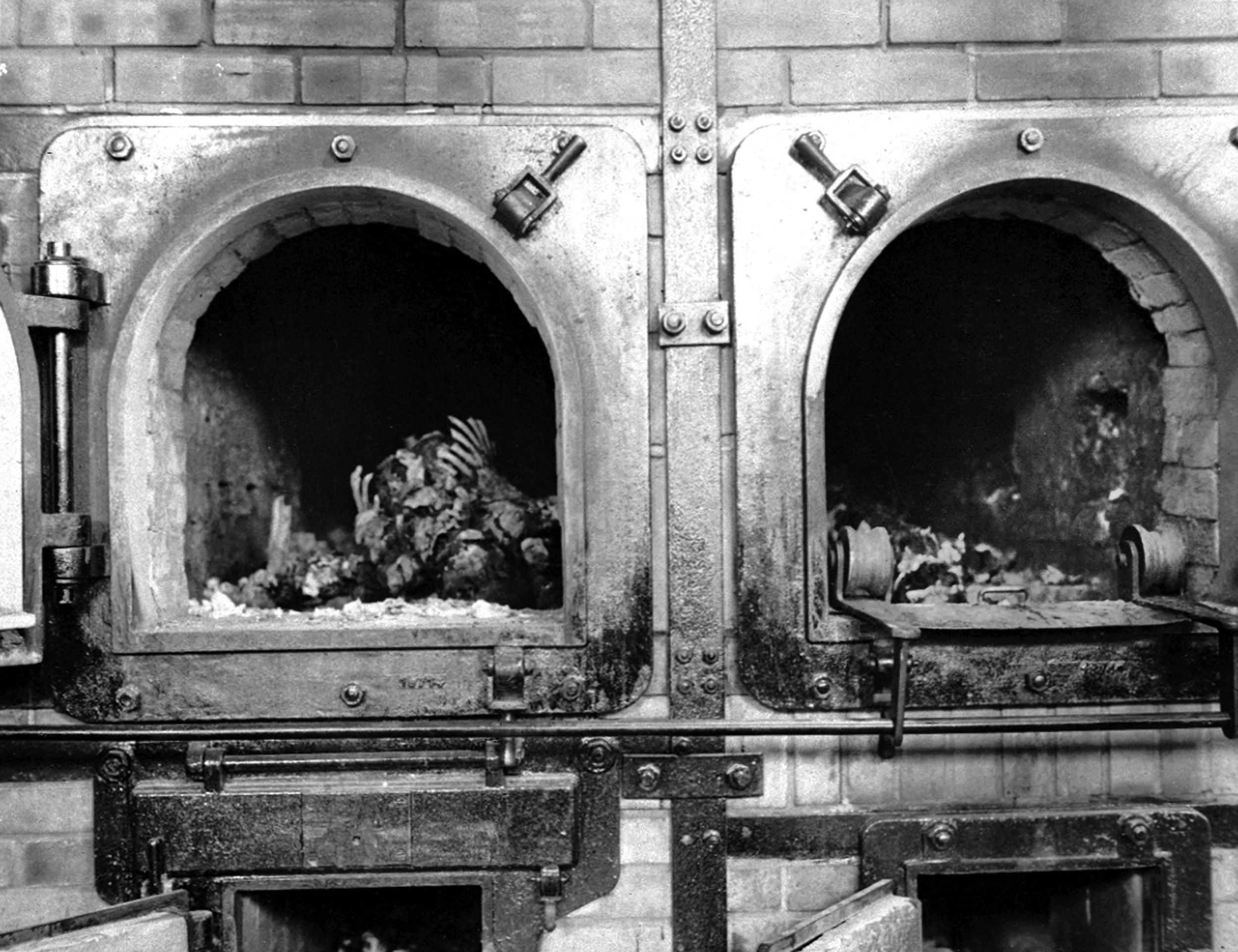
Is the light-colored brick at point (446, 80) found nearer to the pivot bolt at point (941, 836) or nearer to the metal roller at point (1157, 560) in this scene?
the metal roller at point (1157, 560)

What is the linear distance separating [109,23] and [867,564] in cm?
196

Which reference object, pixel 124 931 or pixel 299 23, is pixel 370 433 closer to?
pixel 299 23

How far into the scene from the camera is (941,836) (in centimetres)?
225

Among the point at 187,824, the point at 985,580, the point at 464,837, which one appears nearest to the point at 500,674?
the point at 464,837

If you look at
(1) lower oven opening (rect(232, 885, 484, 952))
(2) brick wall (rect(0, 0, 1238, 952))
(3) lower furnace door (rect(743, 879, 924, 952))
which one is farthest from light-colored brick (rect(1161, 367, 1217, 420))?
(1) lower oven opening (rect(232, 885, 484, 952))

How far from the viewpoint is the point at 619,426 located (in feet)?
7.34

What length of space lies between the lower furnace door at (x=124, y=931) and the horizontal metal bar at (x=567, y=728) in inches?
13.0

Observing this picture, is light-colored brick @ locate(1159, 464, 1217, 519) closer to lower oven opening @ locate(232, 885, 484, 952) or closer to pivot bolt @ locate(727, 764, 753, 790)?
pivot bolt @ locate(727, 764, 753, 790)

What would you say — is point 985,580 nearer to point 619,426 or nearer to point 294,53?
point 619,426

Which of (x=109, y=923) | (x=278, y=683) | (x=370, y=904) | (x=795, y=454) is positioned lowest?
(x=370, y=904)

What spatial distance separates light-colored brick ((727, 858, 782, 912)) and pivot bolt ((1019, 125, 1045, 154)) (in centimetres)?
160

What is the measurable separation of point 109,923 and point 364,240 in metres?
1.73

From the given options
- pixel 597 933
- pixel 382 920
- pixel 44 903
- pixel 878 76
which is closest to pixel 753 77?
pixel 878 76

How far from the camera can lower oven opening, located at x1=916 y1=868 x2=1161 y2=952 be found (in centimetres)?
245
